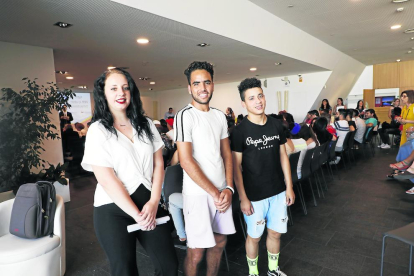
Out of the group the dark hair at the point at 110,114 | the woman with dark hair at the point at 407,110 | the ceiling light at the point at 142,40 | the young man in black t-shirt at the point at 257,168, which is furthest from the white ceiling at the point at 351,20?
the dark hair at the point at 110,114

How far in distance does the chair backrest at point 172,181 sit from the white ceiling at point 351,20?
369 centimetres

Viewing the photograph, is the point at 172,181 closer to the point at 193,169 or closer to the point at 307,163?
the point at 193,169

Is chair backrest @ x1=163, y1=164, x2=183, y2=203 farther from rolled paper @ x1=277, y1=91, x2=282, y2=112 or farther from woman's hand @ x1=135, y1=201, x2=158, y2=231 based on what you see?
rolled paper @ x1=277, y1=91, x2=282, y2=112

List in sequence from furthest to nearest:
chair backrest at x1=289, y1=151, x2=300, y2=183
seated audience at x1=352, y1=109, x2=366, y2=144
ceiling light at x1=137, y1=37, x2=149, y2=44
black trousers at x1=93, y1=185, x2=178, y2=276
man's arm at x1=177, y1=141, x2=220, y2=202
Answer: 1. seated audience at x1=352, y1=109, x2=366, y2=144
2. ceiling light at x1=137, y1=37, x2=149, y2=44
3. chair backrest at x1=289, y1=151, x2=300, y2=183
4. man's arm at x1=177, y1=141, x2=220, y2=202
5. black trousers at x1=93, y1=185, x2=178, y2=276

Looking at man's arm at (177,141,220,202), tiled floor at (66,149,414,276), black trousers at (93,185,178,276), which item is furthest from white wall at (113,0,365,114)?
tiled floor at (66,149,414,276)

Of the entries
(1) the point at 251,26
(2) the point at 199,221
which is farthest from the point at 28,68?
(2) the point at 199,221

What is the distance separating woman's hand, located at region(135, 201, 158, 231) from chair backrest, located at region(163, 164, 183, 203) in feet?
3.56

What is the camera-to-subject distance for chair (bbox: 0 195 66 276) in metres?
1.86

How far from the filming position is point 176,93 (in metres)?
14.9

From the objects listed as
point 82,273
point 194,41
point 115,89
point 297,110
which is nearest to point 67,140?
point 194,41

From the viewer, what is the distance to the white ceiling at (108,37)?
10.2ft

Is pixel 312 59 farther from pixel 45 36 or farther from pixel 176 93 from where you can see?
pixel 176 93

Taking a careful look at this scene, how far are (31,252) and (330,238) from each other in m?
2.64

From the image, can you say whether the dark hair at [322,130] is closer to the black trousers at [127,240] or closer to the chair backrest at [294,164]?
the chair backrest at [294,164]
